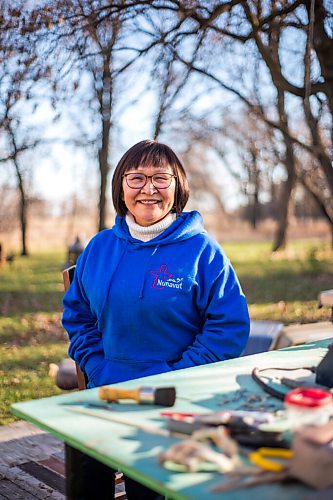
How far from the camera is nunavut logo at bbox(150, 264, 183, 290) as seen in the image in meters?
2.54

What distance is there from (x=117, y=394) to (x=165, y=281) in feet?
2.42

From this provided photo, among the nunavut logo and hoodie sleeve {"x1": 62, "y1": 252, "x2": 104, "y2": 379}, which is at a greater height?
the nunavut logo

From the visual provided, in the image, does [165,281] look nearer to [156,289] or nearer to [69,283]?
[156,289]

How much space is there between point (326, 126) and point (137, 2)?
25.0ft

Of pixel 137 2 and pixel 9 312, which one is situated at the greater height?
pixel 137 2

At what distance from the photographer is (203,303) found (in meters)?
2.57

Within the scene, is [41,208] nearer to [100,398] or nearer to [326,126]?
[326,126]

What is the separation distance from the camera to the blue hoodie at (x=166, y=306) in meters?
2.54

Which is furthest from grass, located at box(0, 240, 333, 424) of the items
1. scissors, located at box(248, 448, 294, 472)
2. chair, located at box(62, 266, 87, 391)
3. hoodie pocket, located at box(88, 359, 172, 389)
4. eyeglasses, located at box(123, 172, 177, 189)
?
scissors, located at box(248, 448, 294, 472)

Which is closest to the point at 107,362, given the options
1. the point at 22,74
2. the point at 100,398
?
the point at 100,398

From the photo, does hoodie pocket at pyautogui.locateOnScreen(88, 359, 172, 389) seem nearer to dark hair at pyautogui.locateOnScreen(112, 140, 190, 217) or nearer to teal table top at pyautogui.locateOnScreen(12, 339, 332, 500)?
teal table top at pyautogui.locateOnScreen(12, 339, 332, 500)

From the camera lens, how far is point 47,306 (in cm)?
1112

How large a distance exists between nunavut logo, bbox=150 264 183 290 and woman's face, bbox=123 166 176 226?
0.25 meters

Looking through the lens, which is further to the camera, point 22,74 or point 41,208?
point 41,208
